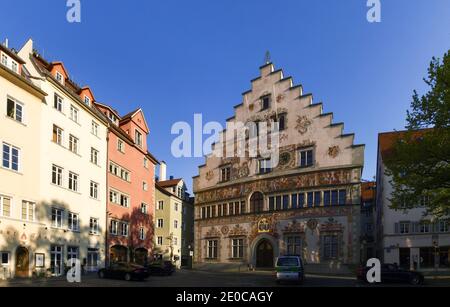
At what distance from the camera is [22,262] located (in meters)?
30.2

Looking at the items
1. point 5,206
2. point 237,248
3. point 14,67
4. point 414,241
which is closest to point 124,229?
point 237,248

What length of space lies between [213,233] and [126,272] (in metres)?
26.3

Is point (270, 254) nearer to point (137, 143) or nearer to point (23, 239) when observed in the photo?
point (137, 143)

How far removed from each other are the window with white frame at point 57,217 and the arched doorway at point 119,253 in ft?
33.3

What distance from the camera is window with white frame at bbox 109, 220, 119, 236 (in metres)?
44.2

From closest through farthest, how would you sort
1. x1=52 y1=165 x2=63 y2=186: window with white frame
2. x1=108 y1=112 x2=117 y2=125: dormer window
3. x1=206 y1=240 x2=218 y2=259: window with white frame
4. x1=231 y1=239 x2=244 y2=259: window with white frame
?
x1=52 y1=165 x2=63 y2=186: window with white frame < x1=108 y1=112 x2=117 y2=125: dormer window < x1=231 y1=239 x2=244 y2=259: window with white frame < x1=206 y1=240 x2=218 y2=259: window with white frame

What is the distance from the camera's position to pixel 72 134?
38.1 m

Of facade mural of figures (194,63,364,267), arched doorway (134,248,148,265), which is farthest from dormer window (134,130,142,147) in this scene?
arched doorway (134,248,148,265)

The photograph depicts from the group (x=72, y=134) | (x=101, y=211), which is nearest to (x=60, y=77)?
(x=72, y=134)

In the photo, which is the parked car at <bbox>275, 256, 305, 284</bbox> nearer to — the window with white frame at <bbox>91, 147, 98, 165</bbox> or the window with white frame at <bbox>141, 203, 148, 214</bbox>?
the window with white frame at <bbox>91, 147, 98, 165</bbox>

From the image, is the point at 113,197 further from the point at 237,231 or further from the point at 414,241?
the point at 414,241

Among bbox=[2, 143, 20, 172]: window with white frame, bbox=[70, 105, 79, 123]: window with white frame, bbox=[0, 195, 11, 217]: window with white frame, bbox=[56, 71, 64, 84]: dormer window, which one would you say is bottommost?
bbox=[0, 195, 11, 217]: window with white frame

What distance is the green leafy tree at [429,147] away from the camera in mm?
25128

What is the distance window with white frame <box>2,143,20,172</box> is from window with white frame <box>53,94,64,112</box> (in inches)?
265
